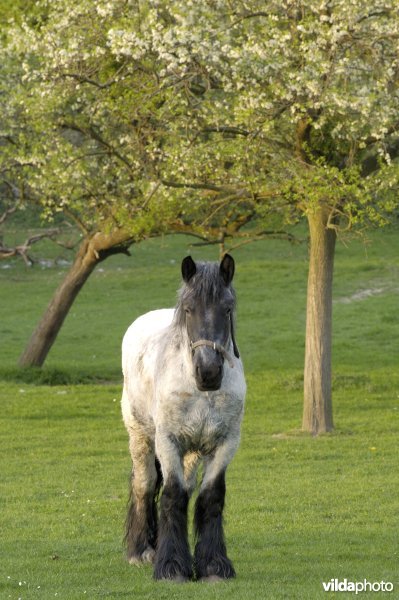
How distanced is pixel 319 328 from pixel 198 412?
1163 centimetres

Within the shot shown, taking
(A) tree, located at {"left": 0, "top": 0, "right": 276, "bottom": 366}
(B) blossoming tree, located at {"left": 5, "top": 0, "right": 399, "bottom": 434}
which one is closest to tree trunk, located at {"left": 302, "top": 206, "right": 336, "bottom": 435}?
(B) blossoming tree, located at {"left": 5, "top": 0, "right": 399, "bottom": 434}

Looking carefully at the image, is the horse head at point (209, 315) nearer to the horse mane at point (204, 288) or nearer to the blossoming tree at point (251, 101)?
the horse mane at point (204, 288)

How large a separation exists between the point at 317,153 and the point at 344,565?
36.1 feet

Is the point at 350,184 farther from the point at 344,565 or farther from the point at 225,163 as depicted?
the point at 344,565

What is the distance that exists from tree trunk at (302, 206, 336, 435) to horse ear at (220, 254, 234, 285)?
36.7ft

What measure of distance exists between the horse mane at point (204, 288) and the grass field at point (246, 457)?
2.32 meters

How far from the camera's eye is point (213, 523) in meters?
9.50

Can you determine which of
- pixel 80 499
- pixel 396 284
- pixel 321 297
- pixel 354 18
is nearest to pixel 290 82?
pixel 354 18

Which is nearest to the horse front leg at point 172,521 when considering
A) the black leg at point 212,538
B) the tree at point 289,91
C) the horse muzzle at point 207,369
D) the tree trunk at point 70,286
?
the black leg at point 212,538

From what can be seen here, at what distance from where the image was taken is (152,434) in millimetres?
10805

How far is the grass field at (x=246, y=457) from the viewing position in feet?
33.1

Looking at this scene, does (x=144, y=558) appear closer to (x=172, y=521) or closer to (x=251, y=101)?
(x=172, y=521)

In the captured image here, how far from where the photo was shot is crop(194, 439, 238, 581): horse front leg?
9.44 m

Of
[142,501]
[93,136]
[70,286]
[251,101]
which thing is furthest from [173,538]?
[70,286]
